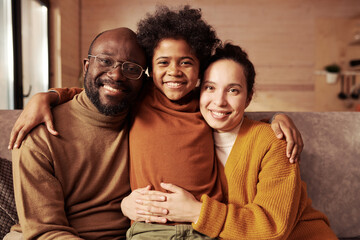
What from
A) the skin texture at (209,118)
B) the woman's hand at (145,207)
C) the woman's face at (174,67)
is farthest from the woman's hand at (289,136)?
the woman's hand at (145,207)

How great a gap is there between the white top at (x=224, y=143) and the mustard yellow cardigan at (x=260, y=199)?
0.03m

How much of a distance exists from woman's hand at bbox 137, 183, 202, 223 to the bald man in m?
0.20

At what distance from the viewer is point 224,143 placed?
4.35 ft

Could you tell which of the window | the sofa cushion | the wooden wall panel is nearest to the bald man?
the sofa cushion

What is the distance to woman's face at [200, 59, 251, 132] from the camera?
4.09 ft

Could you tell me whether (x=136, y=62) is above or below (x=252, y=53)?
below

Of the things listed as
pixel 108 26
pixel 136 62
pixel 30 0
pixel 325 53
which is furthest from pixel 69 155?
pixel 325 53

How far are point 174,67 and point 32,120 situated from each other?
61 centimetres

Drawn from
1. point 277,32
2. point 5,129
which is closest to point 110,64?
point 5,129

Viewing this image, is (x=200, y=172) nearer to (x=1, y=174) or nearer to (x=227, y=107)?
(x=227, y=107)

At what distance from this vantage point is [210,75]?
1277 millimetres

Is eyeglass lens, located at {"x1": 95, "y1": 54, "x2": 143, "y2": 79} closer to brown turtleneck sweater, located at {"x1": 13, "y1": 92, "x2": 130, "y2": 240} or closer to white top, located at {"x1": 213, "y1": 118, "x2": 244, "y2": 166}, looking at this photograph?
brown turtleneck sweater, located at {"x1": 13, "y1": 92, "x2": 130, "y2": 240}

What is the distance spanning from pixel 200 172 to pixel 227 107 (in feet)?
0.97

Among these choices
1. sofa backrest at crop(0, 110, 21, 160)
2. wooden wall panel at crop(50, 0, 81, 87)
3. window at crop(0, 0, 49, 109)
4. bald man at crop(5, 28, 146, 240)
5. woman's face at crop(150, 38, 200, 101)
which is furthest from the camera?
wooden wall panel at crop(50, 0, 81, 87)
